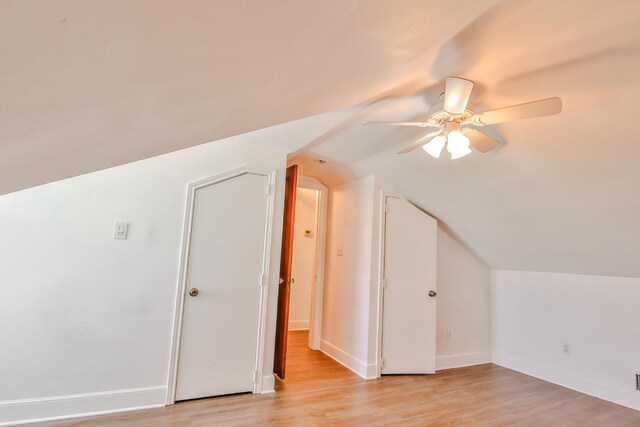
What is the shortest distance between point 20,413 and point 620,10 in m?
3.89

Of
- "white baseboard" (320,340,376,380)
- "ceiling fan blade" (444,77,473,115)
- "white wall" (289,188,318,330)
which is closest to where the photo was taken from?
"ceiling fan blade" (444,77,473,115)

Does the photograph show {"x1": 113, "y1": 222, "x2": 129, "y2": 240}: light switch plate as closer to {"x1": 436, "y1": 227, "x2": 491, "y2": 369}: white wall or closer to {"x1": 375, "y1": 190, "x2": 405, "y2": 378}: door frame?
{"x1": 375, "y1": 190, "x2": 405, "y2": 378}: door frame

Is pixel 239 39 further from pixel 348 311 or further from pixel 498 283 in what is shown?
pixel 498 283

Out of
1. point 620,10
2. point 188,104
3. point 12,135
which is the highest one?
point 620,10

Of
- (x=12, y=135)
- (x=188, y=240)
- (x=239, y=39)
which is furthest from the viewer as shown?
(x=188, y=240)

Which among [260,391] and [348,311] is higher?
[348,311]

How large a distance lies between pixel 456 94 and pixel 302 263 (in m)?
4.21

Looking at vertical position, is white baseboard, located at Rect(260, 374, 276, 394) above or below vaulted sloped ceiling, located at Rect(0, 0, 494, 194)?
below

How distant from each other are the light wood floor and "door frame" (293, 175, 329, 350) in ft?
2.41

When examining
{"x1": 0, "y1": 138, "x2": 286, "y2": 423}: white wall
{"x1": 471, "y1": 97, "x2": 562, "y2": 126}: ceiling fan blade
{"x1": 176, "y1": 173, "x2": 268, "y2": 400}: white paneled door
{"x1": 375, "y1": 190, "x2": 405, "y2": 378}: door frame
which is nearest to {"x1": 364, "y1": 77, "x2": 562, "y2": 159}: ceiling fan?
{"x1": 471, "y1": 97, "x2": 562, "y2": 126}: ceiling fan blade

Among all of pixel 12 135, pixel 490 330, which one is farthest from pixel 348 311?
pixel 12 135

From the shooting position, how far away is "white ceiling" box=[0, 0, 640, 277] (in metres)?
0.57

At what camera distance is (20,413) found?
2.03 metres

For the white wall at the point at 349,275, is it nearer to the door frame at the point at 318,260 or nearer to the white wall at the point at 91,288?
the door frame at the point at 318,260
